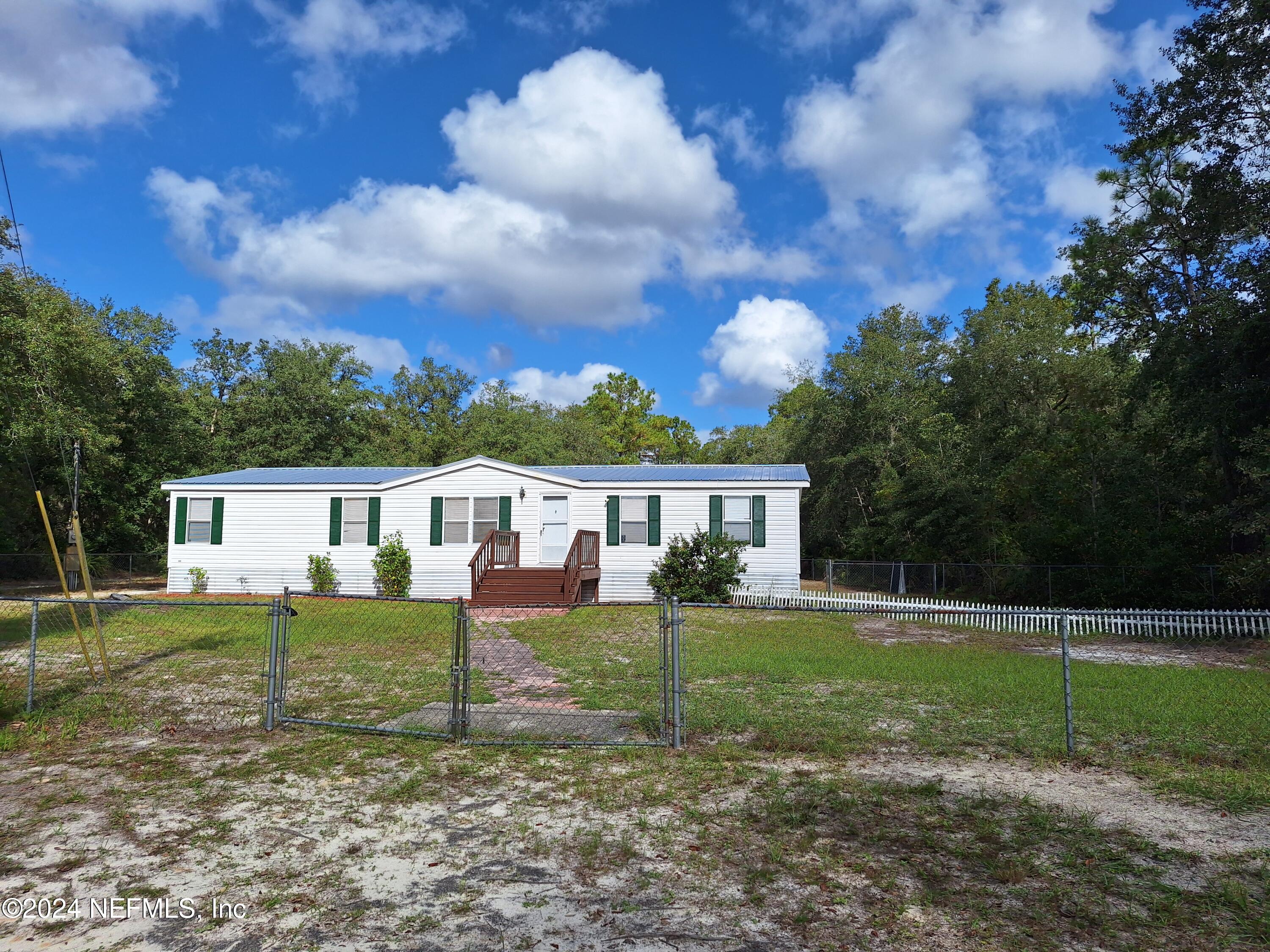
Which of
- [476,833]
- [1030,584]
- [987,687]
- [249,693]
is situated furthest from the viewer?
[1030,584]

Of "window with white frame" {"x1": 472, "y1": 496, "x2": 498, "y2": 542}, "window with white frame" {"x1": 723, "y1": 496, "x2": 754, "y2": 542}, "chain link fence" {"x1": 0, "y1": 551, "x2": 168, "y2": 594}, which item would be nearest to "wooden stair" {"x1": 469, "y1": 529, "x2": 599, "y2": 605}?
"window with white frame" {"x1": 472, "y1": 496, "x2": 498, "y2": 542}

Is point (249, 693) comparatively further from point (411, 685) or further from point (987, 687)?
point (987, 687)

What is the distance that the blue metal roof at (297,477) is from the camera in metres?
20.7

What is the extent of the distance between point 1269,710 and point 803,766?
5.22 m

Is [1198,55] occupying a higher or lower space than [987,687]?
higher

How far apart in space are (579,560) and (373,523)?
6.14m

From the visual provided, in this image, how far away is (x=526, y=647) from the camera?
458 inches

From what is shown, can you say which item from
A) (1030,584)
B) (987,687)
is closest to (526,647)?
(987,687)

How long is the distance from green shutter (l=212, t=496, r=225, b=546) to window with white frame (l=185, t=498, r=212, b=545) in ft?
0.42

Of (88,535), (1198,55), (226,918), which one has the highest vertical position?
(1198,55)

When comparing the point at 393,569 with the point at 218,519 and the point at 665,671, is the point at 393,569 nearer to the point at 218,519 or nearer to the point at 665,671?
the point at 218,519

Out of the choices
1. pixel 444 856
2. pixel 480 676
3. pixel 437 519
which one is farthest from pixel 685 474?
pixel 444 856

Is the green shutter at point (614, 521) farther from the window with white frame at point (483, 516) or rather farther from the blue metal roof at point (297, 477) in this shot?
the blue metal roof at point (297, 477)

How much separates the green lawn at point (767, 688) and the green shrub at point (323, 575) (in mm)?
6154
